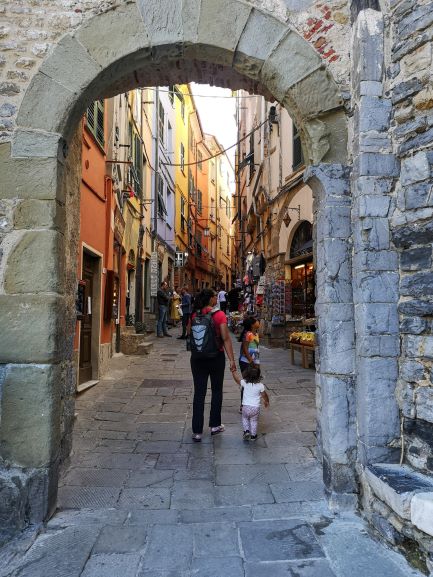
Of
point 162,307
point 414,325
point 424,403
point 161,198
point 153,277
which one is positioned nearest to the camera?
point 424,403

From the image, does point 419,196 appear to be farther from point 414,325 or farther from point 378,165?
point 414,325

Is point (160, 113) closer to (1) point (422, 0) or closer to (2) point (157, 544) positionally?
(1) point (422, 0)

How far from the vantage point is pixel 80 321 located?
6293mm

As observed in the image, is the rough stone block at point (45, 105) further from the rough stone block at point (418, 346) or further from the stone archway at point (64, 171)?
the rough stone block at point (418, 346)

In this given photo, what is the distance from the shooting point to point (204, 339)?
4305mm

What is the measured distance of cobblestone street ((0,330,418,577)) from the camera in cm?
237

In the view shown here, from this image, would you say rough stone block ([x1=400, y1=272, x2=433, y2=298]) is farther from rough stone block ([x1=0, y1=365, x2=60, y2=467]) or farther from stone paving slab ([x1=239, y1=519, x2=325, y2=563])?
rough stone block ([x1=0, y1=365, x2=60, y2=467])

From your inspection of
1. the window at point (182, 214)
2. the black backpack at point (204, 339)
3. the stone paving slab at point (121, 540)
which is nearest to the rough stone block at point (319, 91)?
the black backpack at point (204, 339)

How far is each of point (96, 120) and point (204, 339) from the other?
475cm

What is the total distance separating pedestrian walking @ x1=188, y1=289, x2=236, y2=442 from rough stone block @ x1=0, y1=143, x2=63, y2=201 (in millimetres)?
1899

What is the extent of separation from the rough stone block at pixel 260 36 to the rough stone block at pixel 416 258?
178 centimetres

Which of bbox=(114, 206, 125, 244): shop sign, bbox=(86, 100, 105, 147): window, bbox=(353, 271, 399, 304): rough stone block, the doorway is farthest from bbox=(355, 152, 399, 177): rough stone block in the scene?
bbox=(114, 206, 125, 244): shop sign

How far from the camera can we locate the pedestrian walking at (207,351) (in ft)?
14.1

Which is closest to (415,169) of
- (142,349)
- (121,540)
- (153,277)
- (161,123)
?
(121,540)
